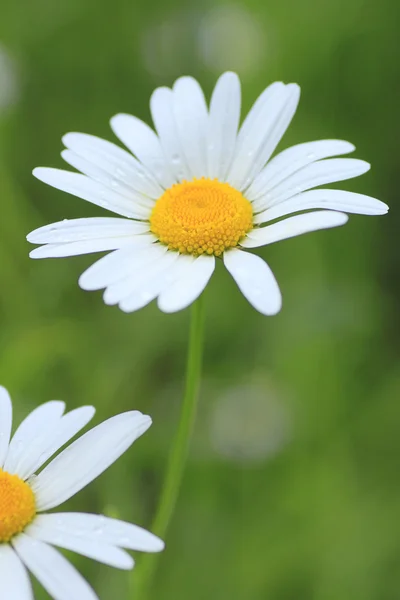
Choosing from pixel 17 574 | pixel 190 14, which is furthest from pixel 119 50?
pixel 17 574

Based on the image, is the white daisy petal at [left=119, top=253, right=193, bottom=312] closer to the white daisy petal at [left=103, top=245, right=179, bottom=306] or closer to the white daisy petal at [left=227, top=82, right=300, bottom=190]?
the white daisy petal at [left=103, top=245, right=179, bottom=306]

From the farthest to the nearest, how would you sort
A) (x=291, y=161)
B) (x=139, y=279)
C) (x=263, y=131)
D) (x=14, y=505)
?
(x=263, y=131), (x=291, y=161), (x=139, y=279), (x=14, y=505)

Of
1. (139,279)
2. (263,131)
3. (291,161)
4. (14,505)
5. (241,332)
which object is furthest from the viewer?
(241,332)

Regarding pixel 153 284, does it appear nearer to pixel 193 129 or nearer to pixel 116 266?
pixel 116 266

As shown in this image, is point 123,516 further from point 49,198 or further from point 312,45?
point 312,45

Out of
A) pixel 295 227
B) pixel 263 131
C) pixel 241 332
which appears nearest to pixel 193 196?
pixel 263 131

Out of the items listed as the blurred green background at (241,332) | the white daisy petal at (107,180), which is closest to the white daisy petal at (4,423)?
the white daisy petal at (107,180)

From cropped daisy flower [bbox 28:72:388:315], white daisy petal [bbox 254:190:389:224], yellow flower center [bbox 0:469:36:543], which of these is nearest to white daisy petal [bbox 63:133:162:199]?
cropped daisy flower [bbox 28:72:388:315]
